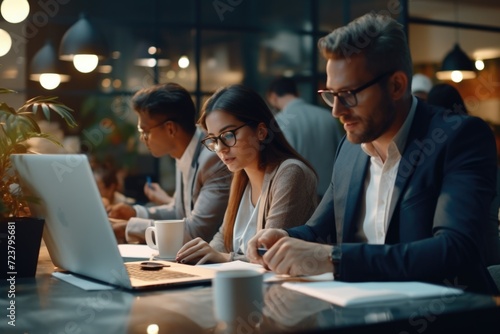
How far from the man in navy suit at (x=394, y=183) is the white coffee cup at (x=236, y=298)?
1.13 feet

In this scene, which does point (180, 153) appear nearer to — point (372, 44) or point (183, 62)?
point (372, 44)

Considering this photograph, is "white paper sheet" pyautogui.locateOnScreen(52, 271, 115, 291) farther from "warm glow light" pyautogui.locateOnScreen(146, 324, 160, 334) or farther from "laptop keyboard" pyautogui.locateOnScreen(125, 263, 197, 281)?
"warm glow light" pyautogui.locateOnScreen(146, 324, 160, 334)

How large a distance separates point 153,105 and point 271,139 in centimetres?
92

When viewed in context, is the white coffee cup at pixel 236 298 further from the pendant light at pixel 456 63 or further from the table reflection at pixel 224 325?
the pendant light at pixel 456 63

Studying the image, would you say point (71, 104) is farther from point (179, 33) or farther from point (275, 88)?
point (275, 88)

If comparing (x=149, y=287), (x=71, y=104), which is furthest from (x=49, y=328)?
(x=71, y=104)

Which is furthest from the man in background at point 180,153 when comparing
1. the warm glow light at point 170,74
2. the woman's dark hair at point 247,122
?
the warm glow light at point 170,74

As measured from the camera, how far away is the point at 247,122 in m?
2.69

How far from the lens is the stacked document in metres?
1.47

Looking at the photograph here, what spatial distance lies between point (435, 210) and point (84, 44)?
3.95m

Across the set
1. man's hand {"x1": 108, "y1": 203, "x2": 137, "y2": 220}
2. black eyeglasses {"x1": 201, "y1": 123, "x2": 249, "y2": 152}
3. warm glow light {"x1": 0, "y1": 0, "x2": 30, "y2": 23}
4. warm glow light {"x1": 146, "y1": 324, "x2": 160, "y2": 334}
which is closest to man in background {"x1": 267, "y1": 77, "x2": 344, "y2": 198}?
warm glow light {"x1": 0, "y1": 0, "x2": 30, "y2": 23}

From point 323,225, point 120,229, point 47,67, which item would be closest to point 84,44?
point 47,67

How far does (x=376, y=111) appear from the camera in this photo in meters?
2.06

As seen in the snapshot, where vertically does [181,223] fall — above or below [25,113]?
below
